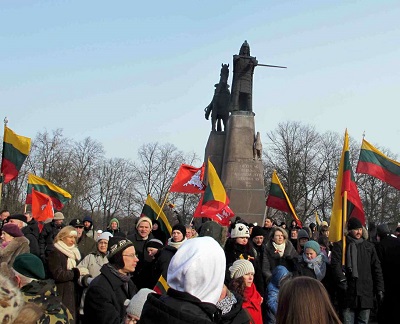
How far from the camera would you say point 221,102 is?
23.6 m

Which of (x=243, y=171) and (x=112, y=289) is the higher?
(x=243, y=171)

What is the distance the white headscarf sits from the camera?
7.93 feet

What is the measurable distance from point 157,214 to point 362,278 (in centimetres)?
444

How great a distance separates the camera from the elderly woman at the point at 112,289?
14.3ft

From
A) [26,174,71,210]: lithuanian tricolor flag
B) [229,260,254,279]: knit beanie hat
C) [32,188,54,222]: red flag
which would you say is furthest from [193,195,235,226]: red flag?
[229,260,254,279]: knit beanie hat

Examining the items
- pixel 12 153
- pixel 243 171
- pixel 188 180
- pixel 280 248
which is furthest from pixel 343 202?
pixel 243 171

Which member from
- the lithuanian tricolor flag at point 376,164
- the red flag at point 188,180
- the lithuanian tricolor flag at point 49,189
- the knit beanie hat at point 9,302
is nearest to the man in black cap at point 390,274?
the lithuanian tricolor flag at point 376,164

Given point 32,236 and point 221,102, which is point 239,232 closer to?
point 32,236

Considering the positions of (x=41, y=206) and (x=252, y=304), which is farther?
(x=41, y=206)

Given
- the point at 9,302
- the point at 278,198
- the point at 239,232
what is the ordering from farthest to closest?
1. the point at 278,198
2. the point at 239,232
3. the point at 9,302

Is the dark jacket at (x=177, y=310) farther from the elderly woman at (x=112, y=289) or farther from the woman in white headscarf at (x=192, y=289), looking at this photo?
the elderly woman at (x=112, y=289)

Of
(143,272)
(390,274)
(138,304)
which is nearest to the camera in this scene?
(138,304)

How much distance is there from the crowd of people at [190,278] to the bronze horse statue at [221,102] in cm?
1204

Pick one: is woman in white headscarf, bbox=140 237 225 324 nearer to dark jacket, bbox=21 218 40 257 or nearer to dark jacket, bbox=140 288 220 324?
dark jacket, bbox=140 288 220 324
